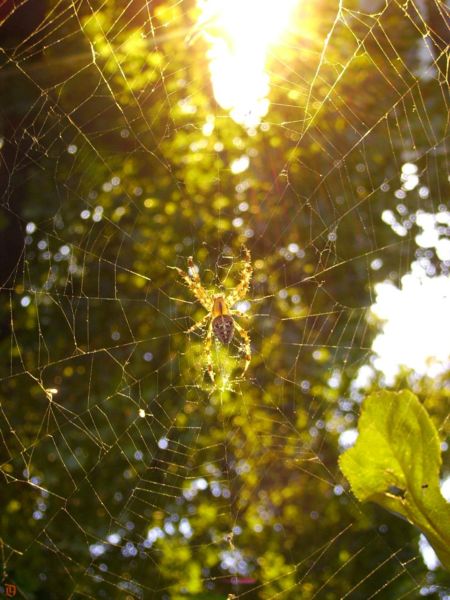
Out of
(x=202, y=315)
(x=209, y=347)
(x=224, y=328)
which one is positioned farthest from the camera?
(x=202, y=315)

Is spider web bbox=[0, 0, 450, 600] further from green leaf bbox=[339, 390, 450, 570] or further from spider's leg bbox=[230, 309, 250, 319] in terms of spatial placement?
green leaf bbox=[339, 390, 450, 570]

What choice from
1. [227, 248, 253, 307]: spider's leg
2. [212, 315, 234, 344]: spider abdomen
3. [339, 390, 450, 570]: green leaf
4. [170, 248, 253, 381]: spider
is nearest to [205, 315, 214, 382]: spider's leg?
[170, 248, 253, 381]: spider

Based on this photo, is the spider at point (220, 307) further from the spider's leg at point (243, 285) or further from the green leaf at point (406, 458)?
the green leaf at point (406, 458)

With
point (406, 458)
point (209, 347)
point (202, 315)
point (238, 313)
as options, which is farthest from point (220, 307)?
point (406, 458)

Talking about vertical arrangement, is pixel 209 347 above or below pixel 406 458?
below

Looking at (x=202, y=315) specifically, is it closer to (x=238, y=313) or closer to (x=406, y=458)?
(x=238, y=313)

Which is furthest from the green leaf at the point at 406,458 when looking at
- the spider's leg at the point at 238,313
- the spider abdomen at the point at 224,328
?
the spider's leg at the point at 238,313

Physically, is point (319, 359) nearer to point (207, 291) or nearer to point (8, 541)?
point (207, 291)
